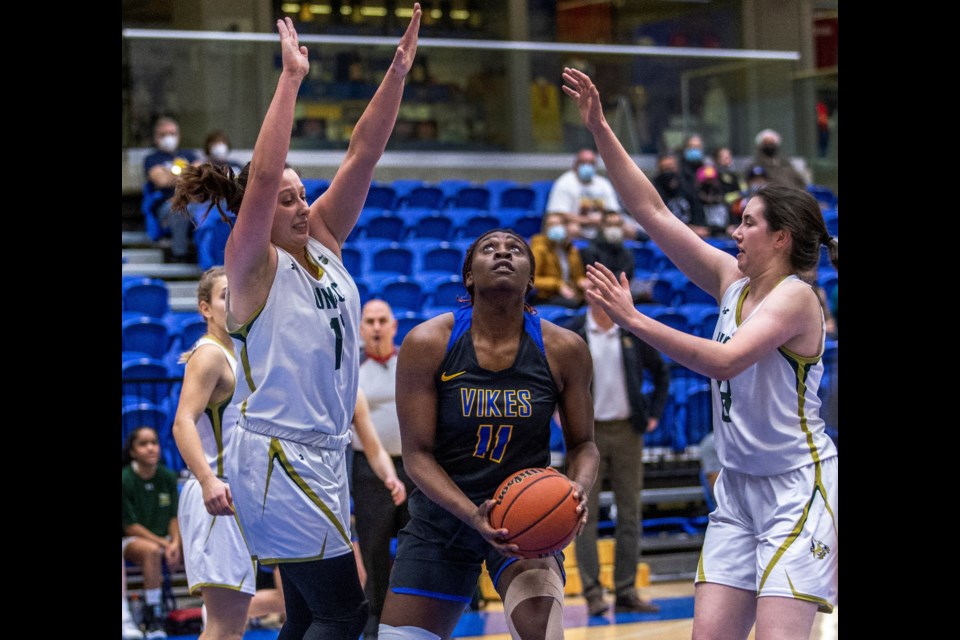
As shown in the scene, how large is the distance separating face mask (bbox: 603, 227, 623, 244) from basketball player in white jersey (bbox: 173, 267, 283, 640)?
519 centimetres

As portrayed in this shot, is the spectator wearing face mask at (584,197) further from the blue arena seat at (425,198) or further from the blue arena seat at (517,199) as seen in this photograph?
the blue arena seat at (425,198)

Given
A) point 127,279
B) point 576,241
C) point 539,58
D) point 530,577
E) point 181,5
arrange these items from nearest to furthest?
point 530,577 < point 127,279 < point 576,241 < point 181,5 < point 539,58

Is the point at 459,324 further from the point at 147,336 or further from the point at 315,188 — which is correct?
the point at 315,188

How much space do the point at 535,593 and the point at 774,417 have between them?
945mm

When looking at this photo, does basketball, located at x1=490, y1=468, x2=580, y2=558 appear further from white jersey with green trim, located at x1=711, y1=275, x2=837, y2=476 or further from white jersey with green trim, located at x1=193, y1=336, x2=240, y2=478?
white jersey with green trim, located at x1=193, y1=336, x2=240, y2=478

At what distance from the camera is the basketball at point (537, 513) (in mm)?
3703

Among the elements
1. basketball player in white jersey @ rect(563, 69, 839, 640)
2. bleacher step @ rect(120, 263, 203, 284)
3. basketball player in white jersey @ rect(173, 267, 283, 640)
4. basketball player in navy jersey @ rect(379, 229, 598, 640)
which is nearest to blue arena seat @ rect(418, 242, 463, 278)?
bleacher step @ rect(120, 263, 203, 284)

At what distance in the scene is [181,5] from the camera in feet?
44.8

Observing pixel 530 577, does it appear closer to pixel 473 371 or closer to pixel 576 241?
pixel 473 371

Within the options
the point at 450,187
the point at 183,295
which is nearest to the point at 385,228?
the point at 450,187

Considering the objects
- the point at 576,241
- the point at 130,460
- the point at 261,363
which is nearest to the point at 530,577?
the point at 261,363

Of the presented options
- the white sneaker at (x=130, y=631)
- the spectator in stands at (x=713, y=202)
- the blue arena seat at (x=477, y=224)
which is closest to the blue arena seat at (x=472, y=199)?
the blue arena seat at (x=477, y=224)
